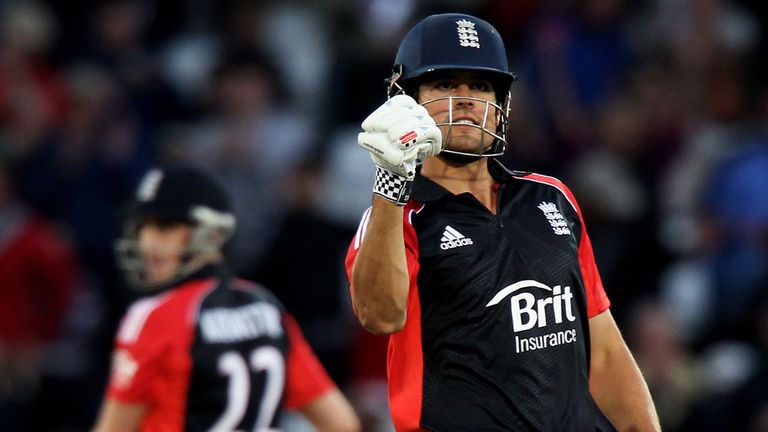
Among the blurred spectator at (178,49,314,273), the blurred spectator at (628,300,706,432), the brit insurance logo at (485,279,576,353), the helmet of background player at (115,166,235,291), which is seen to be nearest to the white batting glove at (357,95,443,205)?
the brit insurance logo at (485,279,576,353)

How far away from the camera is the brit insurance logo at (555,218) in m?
4.90

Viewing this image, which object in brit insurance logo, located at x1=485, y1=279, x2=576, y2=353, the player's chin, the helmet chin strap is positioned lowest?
brit insurance logo, located at x1=485, y1=279, x2=576, y2=353

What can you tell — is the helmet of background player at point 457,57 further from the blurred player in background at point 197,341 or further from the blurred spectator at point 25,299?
the blurred spectator at point 25,299

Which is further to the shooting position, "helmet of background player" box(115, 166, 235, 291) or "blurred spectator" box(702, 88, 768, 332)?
"blurred spectator" box(702, 88, 768, 332)

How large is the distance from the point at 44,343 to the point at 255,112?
2.25 m

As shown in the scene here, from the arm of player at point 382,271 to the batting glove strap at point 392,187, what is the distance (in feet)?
0.06

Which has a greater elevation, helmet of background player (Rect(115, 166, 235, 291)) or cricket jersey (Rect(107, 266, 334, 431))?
helmet of background player (Rect(115, 166, 235, 291))

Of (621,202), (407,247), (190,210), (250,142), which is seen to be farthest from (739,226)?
(407,247)

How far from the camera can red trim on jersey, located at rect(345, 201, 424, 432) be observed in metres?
4.65

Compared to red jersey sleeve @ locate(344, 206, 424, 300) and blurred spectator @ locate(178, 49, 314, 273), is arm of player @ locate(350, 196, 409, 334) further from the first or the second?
blurred spectator @ locate(178, 49, 314, 273)

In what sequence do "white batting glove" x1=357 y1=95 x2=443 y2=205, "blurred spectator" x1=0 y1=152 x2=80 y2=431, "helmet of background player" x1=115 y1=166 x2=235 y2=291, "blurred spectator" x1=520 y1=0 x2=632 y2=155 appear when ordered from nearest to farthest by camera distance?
"white batting glove" x1=357 y1=95 x2=443 y2=205, "helmet of background player" x1=115 y1=166 x2=235 y2=291, "blurred spectator" x1=0 y1=152 x2=80 y2=431, "blurred spectator" x1=520 y1=0 x2=632 y2=155

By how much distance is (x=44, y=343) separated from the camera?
1041 centimetres

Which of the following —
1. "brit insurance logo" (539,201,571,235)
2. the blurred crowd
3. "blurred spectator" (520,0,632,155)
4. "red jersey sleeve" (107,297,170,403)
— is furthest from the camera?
"blurred spectator" (520,0,632,155)

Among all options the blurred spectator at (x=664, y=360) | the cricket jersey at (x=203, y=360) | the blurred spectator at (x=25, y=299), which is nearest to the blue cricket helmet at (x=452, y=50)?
the cricket jersey at (x=203, y=360)
